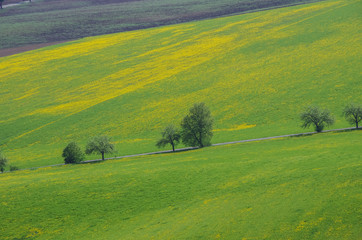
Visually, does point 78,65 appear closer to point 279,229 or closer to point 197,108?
point 197,108

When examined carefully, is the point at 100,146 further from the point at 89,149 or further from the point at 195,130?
the point at 195,130

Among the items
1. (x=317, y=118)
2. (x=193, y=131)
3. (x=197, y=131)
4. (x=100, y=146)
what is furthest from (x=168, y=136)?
(x=317, y=118)

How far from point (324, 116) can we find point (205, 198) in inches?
1487

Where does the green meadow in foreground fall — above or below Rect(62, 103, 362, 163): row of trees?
below

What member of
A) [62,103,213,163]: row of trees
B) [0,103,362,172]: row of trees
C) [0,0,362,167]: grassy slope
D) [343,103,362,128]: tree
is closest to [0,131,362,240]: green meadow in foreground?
[343,103,362,128]: tree

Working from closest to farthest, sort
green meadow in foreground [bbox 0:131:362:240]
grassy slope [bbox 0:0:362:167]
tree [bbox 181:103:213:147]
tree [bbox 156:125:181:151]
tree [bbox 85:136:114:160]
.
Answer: green meadow in foreground [bbox 0:131:362:240]
tree [bbox 85:136:114:160]
tree [bbox 156:125:181:151]
tree [bbox 181:103:213:147]
grassy slope [bbox 0:0:362:167]

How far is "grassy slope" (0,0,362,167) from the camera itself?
Answer: 91.2 m

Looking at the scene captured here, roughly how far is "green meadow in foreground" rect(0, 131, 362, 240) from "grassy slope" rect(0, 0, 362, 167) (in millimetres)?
20012

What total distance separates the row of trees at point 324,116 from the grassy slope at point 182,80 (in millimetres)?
3127

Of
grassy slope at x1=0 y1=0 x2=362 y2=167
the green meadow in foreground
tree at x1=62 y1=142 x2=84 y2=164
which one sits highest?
grassy slope at x1=0 y1=0 x2=362 y2=167

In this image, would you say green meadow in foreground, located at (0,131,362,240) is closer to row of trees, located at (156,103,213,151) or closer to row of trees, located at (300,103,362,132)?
row of trees, located at (300,103,362,132)

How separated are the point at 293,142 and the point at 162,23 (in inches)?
5286

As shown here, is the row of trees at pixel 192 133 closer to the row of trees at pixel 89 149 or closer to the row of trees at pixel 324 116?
the row of trees at pixel 89 149

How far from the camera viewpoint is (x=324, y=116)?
247ft
